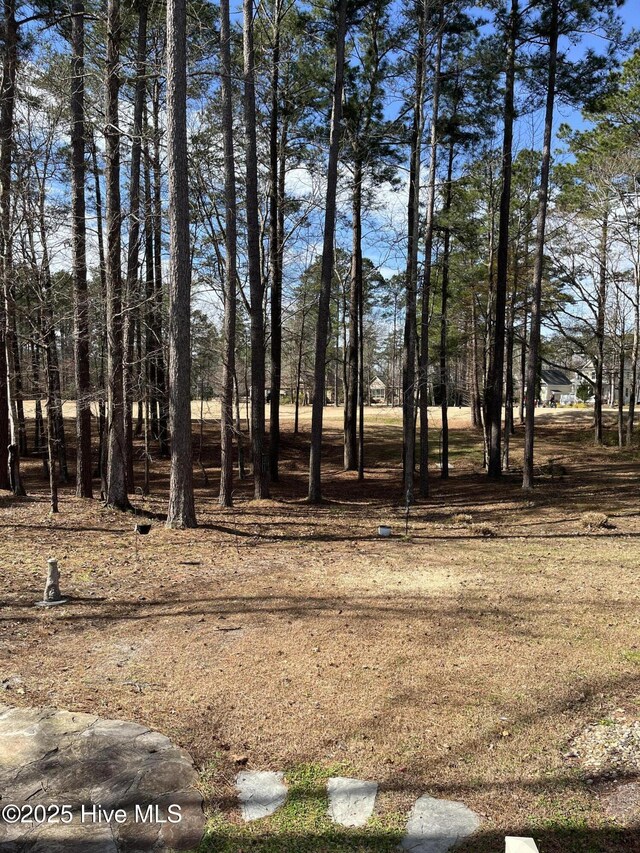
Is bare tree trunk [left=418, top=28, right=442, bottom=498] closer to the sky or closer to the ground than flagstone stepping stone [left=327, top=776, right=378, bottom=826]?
closer to the sky

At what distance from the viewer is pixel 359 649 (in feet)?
16.5

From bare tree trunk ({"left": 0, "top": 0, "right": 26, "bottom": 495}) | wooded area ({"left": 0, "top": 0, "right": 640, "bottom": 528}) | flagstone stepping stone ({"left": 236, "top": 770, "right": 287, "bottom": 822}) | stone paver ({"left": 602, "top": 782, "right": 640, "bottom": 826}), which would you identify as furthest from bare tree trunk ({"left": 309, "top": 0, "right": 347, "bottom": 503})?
stone paver ({"left": 602, "top": 782, "right": 640, "bottom": 826})

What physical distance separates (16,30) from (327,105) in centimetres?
762

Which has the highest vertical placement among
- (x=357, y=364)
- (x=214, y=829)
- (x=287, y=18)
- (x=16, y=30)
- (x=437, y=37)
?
(x=287, y=18)

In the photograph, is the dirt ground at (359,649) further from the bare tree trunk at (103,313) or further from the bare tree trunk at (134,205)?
the bare tree trunk at (134,205)

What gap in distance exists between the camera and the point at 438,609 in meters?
6.05

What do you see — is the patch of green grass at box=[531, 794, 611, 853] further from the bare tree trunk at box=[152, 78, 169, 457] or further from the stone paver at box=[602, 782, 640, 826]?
the bare tree trunk at box=[152, 78, 169, 457]

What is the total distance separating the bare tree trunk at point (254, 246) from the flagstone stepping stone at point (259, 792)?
973 centimetres

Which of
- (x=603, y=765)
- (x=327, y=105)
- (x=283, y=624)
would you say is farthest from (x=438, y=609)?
(x=327, y=105)

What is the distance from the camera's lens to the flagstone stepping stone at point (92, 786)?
114 inches

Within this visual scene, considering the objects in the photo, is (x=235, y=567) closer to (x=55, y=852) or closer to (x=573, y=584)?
(x=573, y=584)

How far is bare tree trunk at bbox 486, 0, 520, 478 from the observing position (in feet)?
46.5

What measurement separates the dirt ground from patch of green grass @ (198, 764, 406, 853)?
0.14 metres

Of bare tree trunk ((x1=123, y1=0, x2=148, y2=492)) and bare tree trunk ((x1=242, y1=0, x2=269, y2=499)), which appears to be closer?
bare tree trunk ((x1=123, y1=0, x2=148, y2=492))
